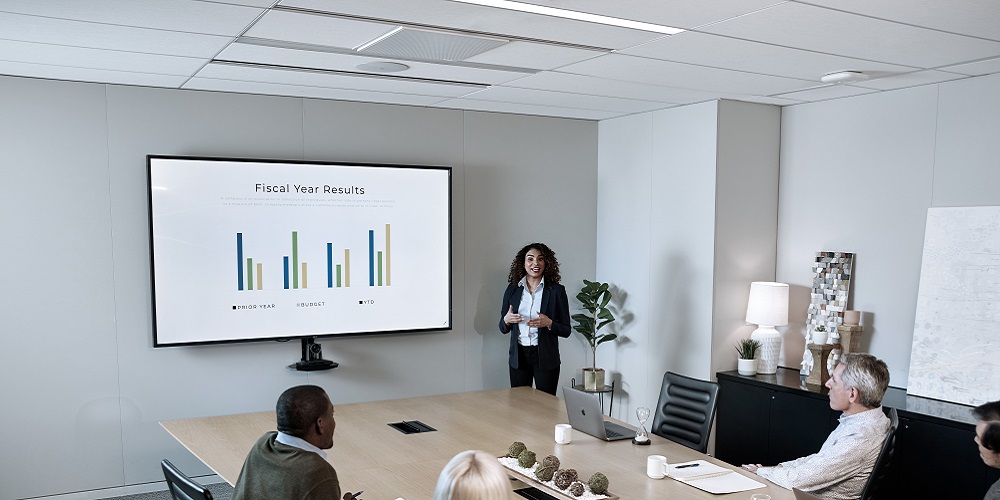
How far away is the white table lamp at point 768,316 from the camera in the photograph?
544 centimetres

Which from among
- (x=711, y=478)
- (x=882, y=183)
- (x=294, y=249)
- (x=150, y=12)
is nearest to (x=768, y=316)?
(x=882, y=183)

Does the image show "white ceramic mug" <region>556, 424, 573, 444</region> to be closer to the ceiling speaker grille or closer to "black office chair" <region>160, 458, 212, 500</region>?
"black office chair" <region>160, 458, 212, 500</region>

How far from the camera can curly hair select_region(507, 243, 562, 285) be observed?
6004mm

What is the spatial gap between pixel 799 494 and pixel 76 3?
327cm

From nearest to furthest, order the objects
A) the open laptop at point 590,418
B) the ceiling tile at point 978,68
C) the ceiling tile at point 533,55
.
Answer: the open laptop at point 590,418, the ceiling tile at point 533,55, the ceiling tile at point 978,68

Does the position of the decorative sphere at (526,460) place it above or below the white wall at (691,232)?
below

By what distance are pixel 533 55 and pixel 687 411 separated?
81.1 inches

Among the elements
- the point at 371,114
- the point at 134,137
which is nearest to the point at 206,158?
the point at 134,137

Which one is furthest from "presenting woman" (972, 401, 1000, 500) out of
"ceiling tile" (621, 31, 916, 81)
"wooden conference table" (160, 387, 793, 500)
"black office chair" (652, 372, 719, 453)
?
"ceiling tile" (621, 31, 916, 81)

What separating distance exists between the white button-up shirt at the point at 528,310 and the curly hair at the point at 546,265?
0.24 feet

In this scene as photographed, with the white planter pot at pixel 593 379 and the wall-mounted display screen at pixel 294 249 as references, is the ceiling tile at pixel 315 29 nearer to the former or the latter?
the wall-mounted display screen at pixel 294 249

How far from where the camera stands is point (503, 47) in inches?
156

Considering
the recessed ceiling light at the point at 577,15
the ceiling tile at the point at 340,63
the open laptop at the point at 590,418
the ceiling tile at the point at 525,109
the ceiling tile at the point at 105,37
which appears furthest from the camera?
the ceiling tile at the point at 525,109

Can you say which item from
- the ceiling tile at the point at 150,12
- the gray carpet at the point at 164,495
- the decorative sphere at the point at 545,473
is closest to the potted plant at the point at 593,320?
the gray carpet at the point at 164,495
